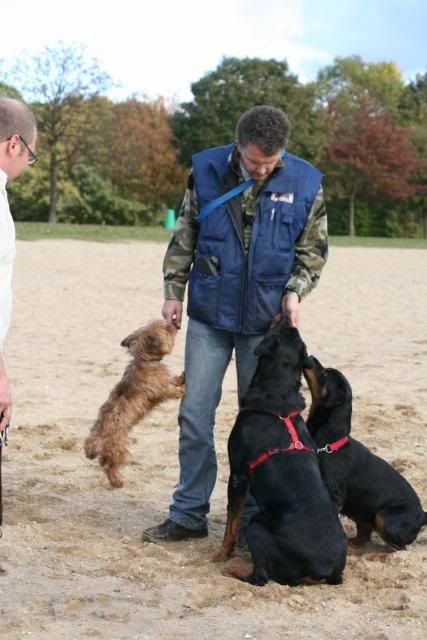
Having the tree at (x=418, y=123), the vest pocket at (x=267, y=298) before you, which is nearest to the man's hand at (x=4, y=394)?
the vest pocket at (x=267, y=298)

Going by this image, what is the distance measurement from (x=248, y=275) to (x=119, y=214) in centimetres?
5267

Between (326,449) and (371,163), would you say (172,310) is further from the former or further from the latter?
(371,163)

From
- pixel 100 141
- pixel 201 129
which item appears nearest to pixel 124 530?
pixel 100 141

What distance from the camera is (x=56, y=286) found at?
19.6 metres

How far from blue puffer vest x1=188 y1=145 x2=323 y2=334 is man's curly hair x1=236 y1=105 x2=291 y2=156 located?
0.33 m

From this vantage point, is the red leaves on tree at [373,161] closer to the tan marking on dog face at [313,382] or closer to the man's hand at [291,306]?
the tan marking on dog face at [313,382]

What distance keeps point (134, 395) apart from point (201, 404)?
0.99m

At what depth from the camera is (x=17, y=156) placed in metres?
4.76

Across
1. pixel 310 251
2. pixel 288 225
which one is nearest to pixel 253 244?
pixel 288 225

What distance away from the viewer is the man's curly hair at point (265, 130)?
5125 mm

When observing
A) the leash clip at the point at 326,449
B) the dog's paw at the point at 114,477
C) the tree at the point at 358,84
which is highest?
the tree at the point at 358,84

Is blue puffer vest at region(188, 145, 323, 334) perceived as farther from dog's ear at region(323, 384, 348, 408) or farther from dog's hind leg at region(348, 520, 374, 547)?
dog's hind leg at region(348, 520, 374, 547)

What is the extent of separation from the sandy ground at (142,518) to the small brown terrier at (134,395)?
14.5 inches

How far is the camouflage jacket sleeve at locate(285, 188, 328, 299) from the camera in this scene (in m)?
5.57
